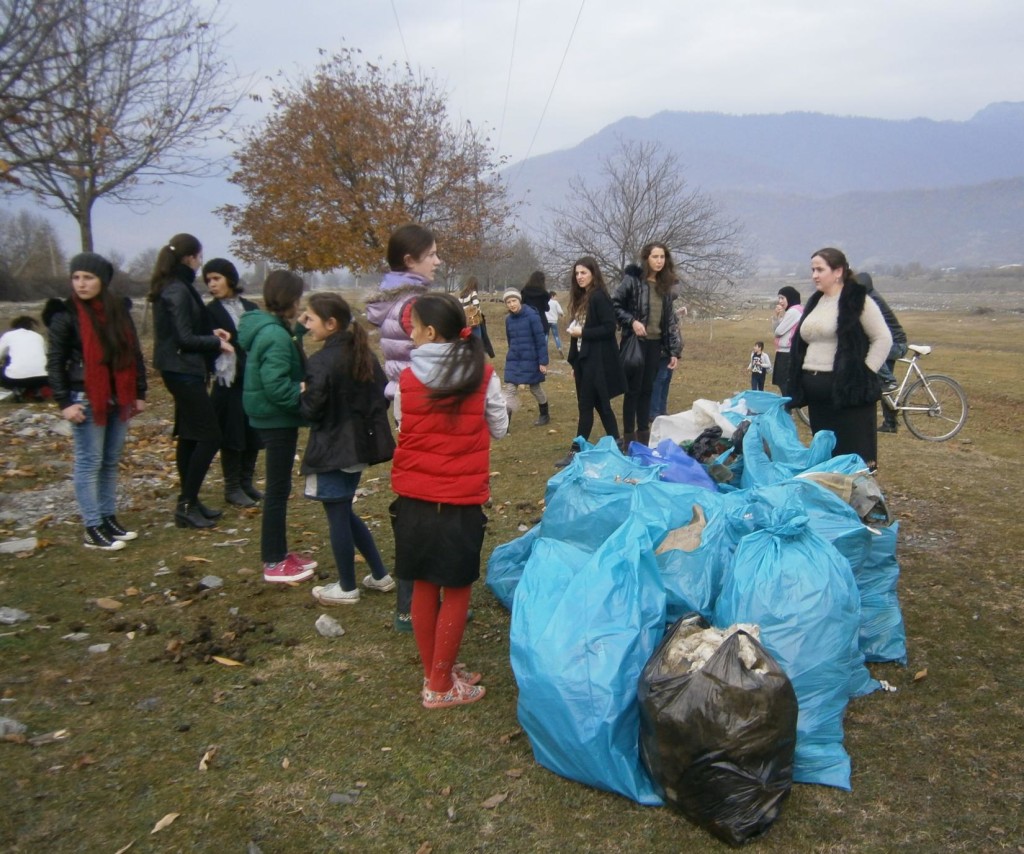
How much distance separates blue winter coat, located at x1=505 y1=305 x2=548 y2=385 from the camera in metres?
8.42

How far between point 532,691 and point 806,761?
A: 0.90m

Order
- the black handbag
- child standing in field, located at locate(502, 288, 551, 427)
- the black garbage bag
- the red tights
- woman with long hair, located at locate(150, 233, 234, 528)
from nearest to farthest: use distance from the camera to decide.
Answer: the black garbage bag → the red tights → woman with long hair, located at locate(150, 233, 234, 528) → the black handbag → child standing in field, located at locate(502, 288, 551, 427)

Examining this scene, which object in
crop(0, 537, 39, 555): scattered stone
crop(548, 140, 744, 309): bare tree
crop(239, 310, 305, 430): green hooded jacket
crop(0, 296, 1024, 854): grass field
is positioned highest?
crop(548, 140, 744, 309): bare tree

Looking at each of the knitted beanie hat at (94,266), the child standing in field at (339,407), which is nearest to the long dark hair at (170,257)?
the knitted beanie hat at (94,266)

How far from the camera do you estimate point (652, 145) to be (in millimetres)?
27359

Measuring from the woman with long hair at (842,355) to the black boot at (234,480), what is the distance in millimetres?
3785

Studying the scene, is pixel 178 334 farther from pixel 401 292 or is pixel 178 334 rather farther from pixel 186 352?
pixel 401 292

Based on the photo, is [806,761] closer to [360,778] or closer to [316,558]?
[360,778]

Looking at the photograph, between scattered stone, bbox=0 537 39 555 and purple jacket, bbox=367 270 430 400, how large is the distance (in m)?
2.67

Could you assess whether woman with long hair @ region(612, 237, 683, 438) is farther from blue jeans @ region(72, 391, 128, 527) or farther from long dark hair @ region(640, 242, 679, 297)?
blue jeans @ region(72, 391, 128, 527)

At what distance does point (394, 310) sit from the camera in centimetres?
328

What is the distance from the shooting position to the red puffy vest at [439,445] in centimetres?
260

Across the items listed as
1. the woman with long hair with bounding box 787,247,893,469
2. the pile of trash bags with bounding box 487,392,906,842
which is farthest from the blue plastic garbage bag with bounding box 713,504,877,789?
the woman with long hair with bounding box 787,247,893,469

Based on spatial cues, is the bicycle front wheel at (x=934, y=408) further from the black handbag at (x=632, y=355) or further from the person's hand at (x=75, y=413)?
the person's hand at (x=75, y=413)
